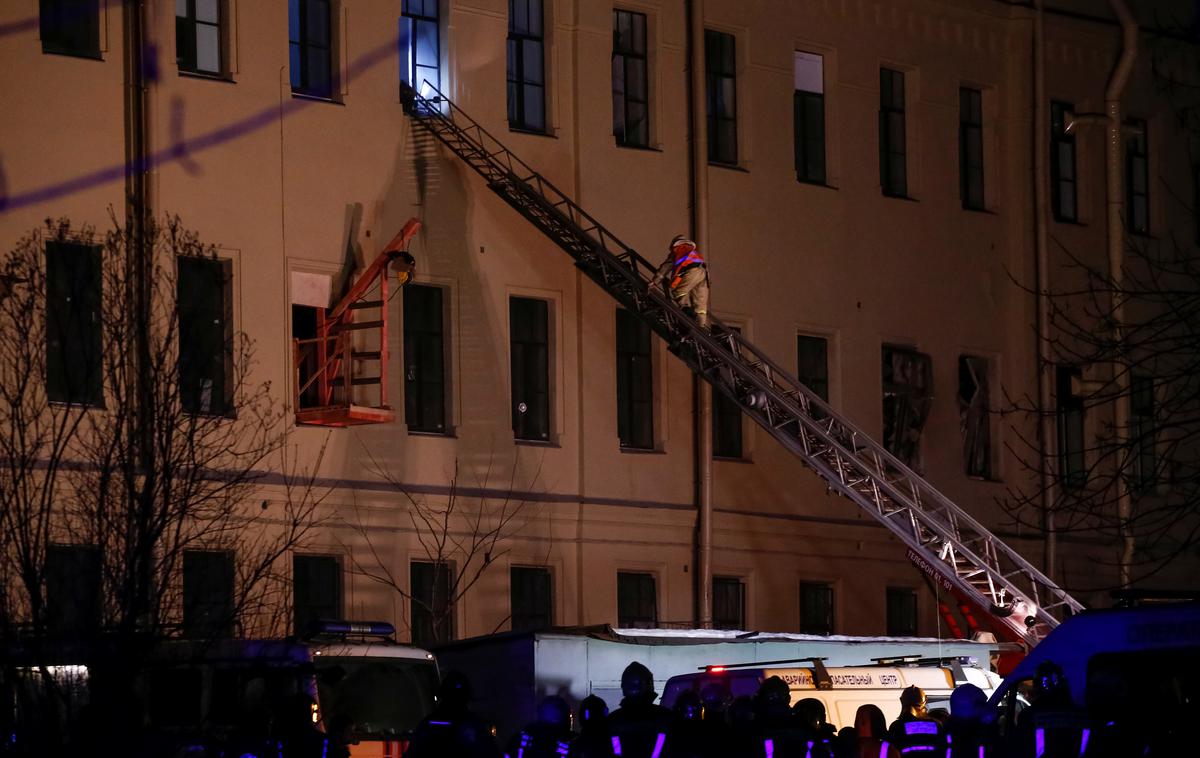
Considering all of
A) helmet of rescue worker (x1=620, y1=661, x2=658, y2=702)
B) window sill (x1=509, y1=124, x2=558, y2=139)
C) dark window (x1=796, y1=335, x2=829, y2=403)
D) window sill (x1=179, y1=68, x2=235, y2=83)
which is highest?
window sill (x1=179, y1=68, x2=235, y2=83)

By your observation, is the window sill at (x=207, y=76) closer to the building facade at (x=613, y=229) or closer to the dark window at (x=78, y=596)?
the building facade at (x=613, y=229)

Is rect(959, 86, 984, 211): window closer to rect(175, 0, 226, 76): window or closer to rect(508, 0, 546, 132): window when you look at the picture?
rect(508, 0, 546, 132): window

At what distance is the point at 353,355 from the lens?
2692cm

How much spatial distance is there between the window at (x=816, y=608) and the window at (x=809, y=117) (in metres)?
5.67

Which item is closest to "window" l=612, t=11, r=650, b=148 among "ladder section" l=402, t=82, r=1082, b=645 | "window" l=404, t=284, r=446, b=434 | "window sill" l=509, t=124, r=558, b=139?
"window sill" l=509, t=124, r=558, b=139

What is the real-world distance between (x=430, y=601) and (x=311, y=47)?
6.82m

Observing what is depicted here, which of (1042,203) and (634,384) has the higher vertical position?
(1042,203)

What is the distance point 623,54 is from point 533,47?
1469 mm

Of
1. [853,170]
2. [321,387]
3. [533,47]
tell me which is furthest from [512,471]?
[853,170]

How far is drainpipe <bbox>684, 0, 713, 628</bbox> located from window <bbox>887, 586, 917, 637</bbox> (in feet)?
12.6

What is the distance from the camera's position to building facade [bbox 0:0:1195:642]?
26.3 m

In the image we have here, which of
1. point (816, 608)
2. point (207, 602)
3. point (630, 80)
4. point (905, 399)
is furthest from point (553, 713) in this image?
point (905, 399)

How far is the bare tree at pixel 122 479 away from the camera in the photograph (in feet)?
49.6

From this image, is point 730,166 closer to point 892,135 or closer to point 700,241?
point 700,241
